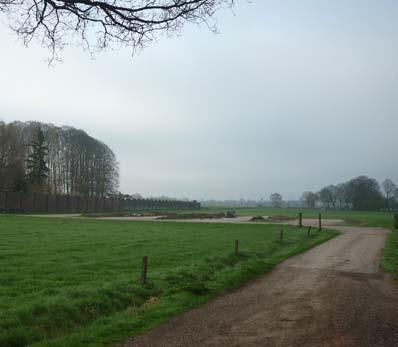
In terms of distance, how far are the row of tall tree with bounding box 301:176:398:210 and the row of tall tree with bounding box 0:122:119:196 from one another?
67027mm

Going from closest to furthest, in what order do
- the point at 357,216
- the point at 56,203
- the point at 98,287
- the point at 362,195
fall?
the point at 98,287
the point at 56,203
the point at 357,216
the point at 362,195

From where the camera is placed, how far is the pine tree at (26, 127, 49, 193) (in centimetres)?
8306

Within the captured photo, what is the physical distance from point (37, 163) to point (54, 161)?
23.0 feet

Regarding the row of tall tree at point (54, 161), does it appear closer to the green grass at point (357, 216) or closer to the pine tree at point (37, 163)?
the pine tree at point (37, 163)

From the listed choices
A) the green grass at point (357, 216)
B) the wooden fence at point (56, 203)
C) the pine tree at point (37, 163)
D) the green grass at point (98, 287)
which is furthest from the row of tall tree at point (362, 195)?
the green grass at point (98, 287)

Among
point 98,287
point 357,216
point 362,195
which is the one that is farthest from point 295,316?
point 362,195

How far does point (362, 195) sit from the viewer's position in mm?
133250

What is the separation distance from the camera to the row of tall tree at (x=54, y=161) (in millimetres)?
76750

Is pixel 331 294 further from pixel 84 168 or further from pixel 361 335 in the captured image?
pixel 84 168

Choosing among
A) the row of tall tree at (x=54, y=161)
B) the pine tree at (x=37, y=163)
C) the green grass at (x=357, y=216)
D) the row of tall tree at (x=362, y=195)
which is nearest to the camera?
the green grass at (x=357, y=216)

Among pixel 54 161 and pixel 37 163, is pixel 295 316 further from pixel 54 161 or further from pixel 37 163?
pixel 54 161

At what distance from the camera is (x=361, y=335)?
8.23 meters

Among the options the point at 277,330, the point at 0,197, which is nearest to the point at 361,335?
the point at 277,330

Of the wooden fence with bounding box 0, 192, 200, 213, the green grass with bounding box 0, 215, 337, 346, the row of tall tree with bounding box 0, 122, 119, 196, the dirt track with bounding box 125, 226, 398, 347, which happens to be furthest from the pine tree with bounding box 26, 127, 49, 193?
the dirt track with bounding box 125, 226, 398, 347
